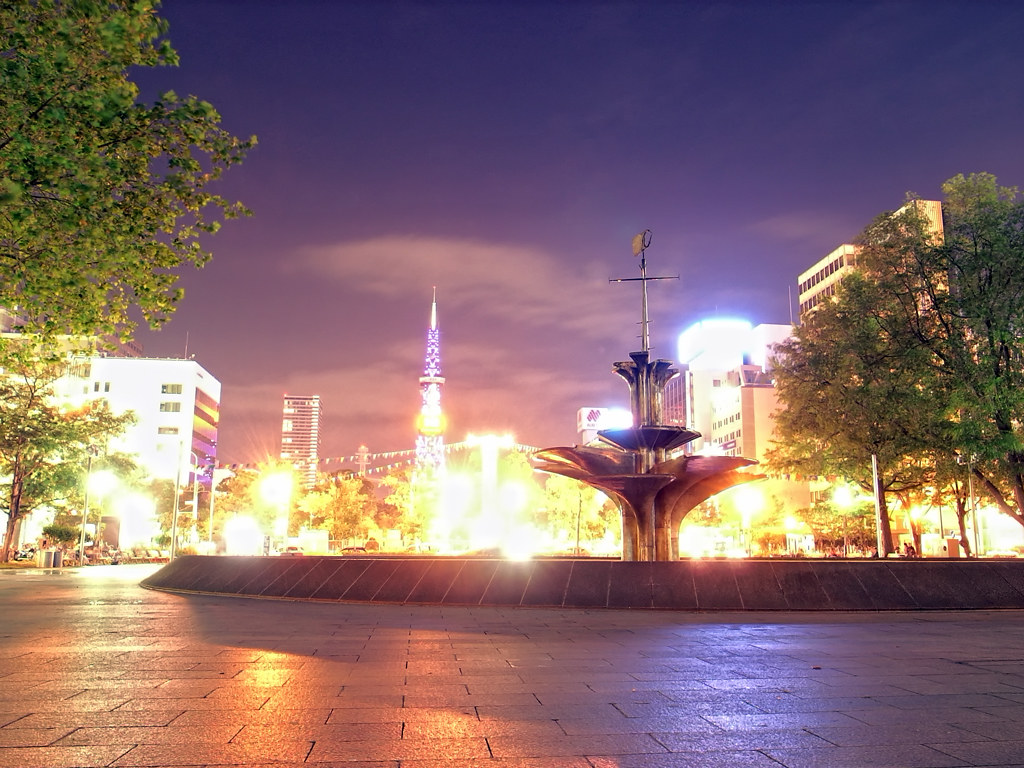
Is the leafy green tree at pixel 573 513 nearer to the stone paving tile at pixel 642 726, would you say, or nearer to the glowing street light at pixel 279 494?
the glowing street light at pixel 279 494

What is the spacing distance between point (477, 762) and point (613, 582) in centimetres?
1140

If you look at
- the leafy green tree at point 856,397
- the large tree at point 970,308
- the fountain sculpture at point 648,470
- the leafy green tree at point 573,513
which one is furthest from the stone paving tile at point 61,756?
the leafy green tree at point 573,513

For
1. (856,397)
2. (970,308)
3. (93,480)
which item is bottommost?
(93,480)

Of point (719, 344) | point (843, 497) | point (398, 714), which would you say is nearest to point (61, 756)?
point (398, 714)

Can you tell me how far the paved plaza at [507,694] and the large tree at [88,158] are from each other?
5.92 m

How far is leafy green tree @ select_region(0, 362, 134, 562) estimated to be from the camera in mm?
42719

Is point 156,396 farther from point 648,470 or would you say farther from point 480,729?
point 480,729

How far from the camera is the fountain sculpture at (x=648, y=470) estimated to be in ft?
61.8

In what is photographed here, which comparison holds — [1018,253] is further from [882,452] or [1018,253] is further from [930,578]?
[930,578]

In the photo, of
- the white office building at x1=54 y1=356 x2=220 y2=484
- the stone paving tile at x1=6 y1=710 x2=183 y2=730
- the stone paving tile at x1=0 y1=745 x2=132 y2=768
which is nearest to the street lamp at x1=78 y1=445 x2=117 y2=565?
the stone paving tile at x1=6 y1=710 x2=183 y2=730

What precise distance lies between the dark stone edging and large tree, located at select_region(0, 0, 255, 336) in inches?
293

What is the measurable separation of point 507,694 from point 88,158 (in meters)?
10.5

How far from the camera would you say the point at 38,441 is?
4250 centimetres

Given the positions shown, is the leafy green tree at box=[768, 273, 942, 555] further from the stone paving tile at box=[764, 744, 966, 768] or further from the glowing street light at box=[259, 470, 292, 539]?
the stone paving tile at box=[764, 744, 966, 768]
